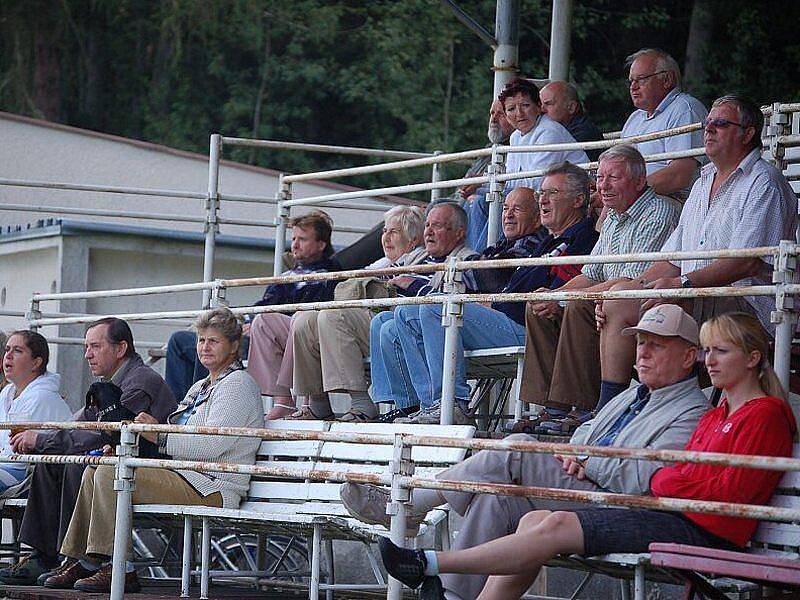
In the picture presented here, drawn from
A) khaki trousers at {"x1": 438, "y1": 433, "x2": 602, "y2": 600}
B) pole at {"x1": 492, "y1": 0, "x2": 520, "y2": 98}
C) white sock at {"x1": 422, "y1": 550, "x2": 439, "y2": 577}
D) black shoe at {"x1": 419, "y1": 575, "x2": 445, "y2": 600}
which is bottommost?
black shoe at {"x1": 419, "y1": 575, "x2": 445, "y2": 600}

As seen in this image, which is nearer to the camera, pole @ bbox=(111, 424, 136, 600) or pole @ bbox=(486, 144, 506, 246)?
pole @ bbox=(111, 424, 136, 600)

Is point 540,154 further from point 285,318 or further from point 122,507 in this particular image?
point 122,507

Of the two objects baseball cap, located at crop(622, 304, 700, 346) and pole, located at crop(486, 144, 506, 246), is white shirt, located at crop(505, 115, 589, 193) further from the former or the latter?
baseball cap, located at crop(622, 304, 700, 346)

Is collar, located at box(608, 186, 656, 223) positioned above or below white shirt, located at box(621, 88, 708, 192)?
below

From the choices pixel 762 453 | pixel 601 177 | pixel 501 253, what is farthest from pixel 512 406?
pixel 762 453

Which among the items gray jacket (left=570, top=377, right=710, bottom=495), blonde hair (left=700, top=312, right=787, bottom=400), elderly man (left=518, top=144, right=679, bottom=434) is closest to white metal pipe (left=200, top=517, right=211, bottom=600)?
elderly man (left=518, top=144, right=679, bottom=434)

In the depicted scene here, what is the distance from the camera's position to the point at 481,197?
9.45 meters

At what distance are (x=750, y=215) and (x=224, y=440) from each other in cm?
282

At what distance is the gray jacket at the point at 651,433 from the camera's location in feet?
18.8

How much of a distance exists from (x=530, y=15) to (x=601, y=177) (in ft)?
49.4

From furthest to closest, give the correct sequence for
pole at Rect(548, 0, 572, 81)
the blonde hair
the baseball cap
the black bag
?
pole at Rect(548, 0, 572, 81)
the black bag
the baseball cap
the blonde hair

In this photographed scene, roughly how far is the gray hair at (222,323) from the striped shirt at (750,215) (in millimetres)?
2487

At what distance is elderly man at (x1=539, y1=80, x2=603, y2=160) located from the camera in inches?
366

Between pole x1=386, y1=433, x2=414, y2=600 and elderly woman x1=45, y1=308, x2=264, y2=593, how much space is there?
197 centimetres
